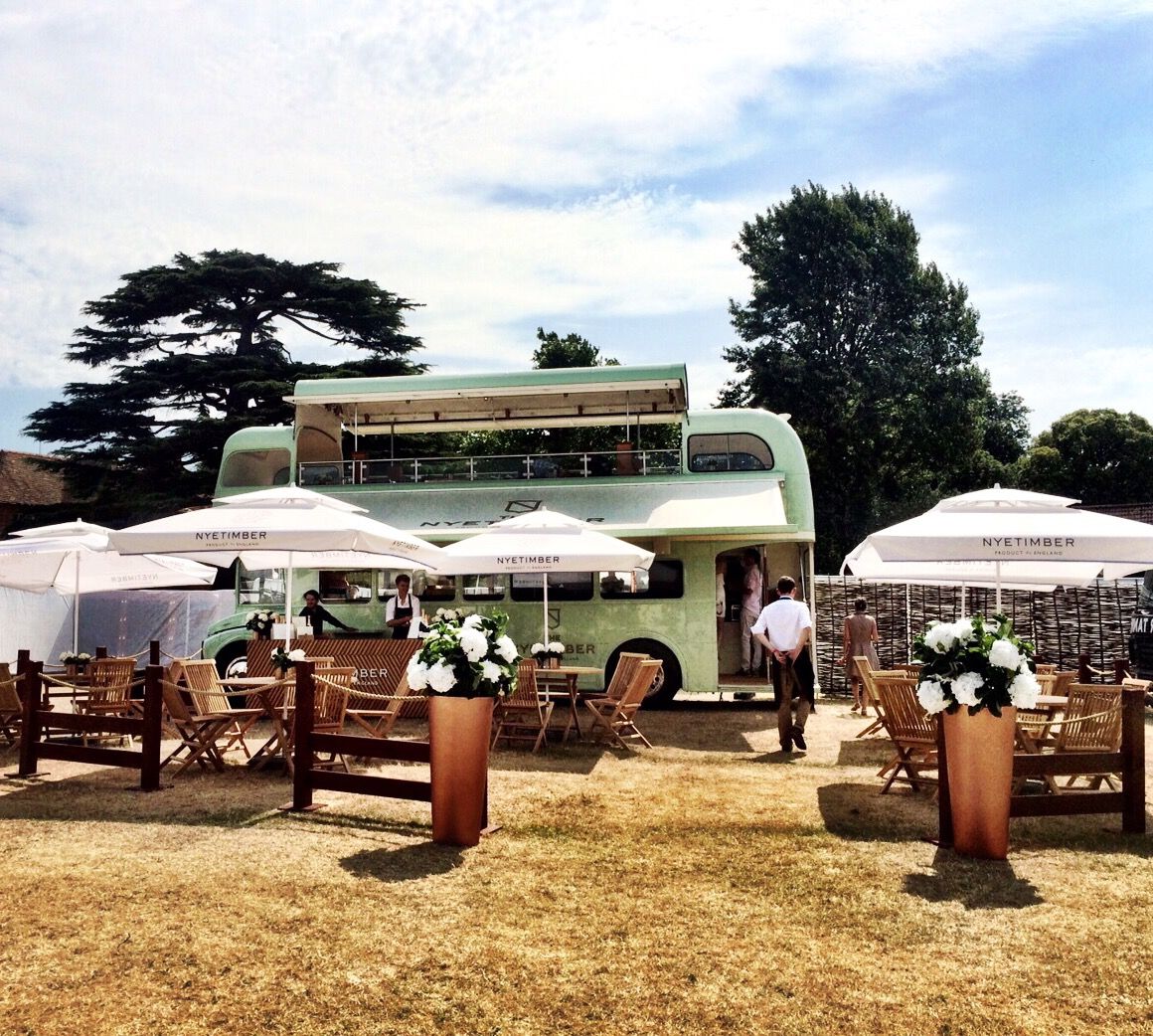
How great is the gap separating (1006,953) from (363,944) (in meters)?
2.75

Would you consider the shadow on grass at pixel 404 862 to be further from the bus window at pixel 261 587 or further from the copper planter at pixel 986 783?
the bus window at pixel 261 587

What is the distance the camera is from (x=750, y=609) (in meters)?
14.0

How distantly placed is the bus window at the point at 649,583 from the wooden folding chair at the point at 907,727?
213 inches

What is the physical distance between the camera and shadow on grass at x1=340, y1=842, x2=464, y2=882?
5.58 metres

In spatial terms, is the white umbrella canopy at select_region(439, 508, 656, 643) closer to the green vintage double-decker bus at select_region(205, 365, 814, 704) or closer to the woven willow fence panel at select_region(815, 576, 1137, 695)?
the green vintage double-decker bus at select_region(205, 365, 814, 704)

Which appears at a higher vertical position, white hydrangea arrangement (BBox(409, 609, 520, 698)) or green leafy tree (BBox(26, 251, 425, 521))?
green leafy tree (BBox(26, 251, 425, 521))

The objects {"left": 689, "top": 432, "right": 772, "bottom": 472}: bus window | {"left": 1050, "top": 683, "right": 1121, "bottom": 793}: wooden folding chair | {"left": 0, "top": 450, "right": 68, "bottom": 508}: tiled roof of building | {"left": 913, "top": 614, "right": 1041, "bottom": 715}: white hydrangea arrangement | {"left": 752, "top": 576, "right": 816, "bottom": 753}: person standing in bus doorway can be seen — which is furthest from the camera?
{"left": 0, "top": 450, "right": 68, "bottom": 508}: tiled roof of building

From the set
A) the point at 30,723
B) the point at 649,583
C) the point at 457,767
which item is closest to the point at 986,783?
the point at 457,767

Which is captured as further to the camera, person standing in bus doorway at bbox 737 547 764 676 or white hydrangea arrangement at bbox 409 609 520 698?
person standing in bus doorway at bbox 737 547 764 676

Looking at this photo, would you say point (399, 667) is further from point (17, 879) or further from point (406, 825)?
point (17, 879)

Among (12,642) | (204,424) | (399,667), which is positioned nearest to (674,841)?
(399,667)

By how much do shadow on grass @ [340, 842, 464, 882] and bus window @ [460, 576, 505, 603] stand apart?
779cm

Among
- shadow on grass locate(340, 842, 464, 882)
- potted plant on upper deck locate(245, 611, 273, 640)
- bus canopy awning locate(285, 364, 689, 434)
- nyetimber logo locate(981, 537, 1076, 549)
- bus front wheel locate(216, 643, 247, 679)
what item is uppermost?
bus canopy awning locate(285, 364, 689, 434)

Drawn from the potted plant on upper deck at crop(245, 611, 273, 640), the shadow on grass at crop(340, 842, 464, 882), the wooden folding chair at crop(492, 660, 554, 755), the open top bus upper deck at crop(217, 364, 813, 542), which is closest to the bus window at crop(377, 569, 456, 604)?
the open top bus upper deck at crop(217, 364, 813, 542)
